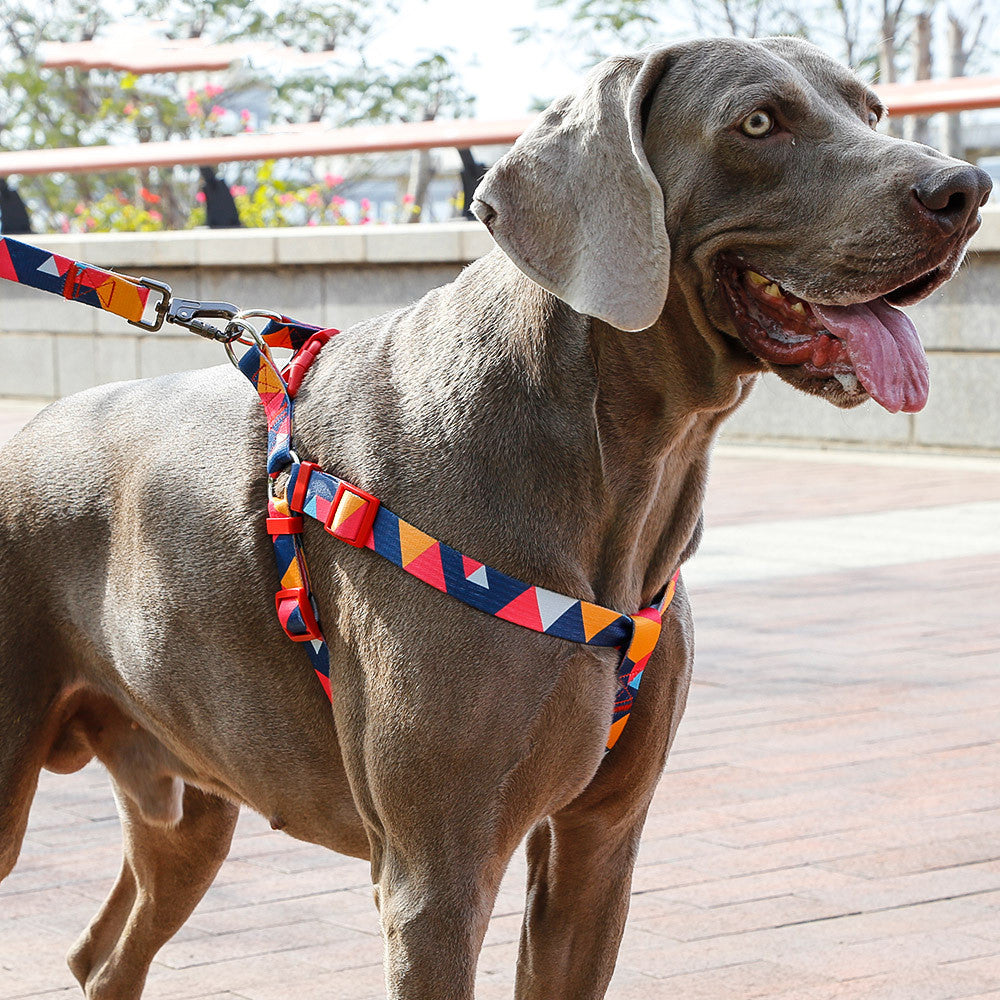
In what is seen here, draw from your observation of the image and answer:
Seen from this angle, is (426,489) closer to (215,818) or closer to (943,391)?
(215,818)

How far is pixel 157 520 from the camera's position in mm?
2748

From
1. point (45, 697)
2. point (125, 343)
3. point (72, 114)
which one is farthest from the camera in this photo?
point (72, 114)

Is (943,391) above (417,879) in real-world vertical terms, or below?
below

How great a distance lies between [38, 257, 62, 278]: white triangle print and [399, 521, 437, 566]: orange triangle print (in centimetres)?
94

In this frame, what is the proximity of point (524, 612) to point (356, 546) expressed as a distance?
29 cm

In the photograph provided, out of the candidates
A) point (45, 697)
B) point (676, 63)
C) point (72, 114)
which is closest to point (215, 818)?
point (45, 697)

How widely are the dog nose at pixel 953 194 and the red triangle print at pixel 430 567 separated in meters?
0.86

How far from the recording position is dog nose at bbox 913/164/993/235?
2260 mm

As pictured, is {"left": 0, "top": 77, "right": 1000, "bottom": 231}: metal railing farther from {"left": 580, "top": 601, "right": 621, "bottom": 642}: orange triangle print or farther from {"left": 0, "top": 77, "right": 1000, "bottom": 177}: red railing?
{"left": 580, "top": 601, "right": 621, "bottom": 642}: orange triangle print

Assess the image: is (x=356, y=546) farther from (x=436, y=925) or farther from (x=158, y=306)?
(x=158, y=306)

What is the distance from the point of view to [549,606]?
7.95ft

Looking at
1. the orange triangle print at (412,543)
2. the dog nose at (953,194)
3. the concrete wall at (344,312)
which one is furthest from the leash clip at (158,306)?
the concrete wall at (344,312)

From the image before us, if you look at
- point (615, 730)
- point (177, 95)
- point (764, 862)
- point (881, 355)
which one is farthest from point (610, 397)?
point (177, 95)

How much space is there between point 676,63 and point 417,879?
1276mm
